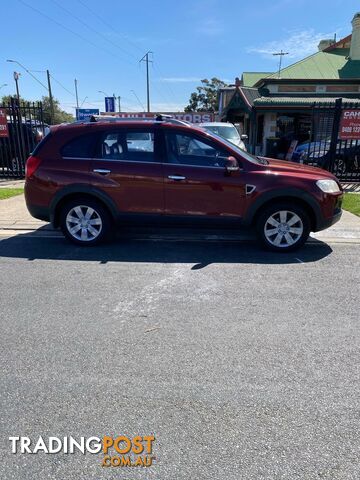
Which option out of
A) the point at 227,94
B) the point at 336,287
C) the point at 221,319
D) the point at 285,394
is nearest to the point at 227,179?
the point at 336,287

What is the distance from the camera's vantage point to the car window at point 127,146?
18.2 ft

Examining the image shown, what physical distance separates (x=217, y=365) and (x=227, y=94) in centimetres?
3589

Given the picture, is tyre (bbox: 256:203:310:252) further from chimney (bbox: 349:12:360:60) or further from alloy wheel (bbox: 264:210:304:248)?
chimney (bbox: 349:12:360:60)

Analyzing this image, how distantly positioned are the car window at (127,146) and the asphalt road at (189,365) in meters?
1.59

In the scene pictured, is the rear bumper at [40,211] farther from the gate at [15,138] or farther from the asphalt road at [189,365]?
the gate at [15,138]

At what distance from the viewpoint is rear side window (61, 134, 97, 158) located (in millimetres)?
5652

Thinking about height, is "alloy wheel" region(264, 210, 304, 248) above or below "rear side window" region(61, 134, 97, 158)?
below

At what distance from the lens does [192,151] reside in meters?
5.53

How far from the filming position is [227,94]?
3556 cm

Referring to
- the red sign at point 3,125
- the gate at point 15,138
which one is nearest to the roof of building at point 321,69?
the gate at point 15,138

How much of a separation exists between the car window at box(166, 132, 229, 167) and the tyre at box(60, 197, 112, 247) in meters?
1.31

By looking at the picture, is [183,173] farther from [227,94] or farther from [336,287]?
[227,94]

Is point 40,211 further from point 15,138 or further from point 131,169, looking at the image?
point 15,138

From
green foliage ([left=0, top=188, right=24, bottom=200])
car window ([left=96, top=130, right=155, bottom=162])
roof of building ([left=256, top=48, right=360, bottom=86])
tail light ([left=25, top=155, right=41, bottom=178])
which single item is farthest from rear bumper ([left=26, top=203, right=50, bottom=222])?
roof of building ([left=256, top=48, right=360, bottom=86])
